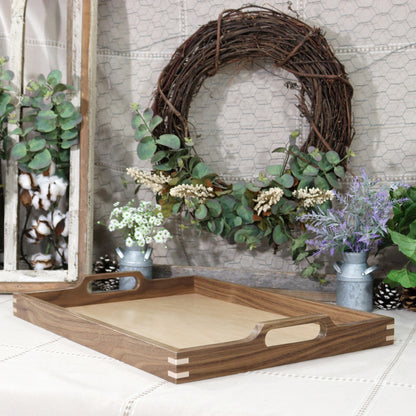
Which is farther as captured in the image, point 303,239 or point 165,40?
point 165,40

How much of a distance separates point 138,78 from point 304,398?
3.89ft

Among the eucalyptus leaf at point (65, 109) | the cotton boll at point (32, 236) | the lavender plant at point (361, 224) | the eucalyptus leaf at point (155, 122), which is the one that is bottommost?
the cotton boll at point (32, 236)

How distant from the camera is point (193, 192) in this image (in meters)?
1.53

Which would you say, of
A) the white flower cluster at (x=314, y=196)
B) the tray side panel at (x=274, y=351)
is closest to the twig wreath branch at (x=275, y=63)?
the white flower cluster at (x=314, y=196)

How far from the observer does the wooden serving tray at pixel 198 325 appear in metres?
0.92

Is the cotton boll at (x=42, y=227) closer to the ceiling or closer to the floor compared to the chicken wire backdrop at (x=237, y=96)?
closer to the floor

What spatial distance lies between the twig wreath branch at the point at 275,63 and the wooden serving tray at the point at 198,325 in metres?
0.39

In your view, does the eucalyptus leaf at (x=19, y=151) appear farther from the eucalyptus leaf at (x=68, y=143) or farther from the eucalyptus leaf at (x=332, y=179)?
the eucalyptus leaf at (x=332, y=179)

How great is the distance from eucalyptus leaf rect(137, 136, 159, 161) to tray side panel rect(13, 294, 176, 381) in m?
0.47

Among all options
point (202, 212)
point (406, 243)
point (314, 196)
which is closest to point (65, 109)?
point (202, 212)

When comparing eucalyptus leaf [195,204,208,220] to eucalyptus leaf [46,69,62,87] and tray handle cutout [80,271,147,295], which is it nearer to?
tray handle cutout [80,271,147,295]

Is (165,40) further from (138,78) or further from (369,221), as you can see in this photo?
(369,221)

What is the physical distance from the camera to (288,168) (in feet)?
5.41

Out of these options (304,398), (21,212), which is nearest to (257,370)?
(304,398)
